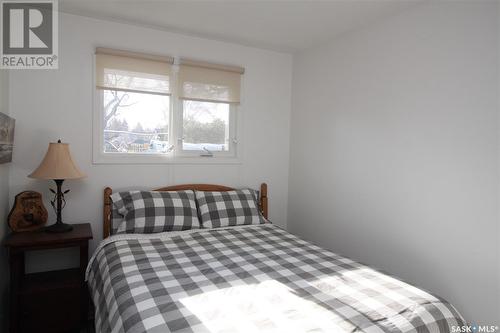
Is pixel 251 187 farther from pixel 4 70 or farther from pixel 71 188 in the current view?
pixel 4 70

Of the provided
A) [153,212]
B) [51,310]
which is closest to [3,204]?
[51,310]

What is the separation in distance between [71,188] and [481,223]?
2.97 meters

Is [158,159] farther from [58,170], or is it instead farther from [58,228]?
[58,228]

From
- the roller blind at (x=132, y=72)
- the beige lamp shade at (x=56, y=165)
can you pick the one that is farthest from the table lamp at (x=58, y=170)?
the roller blind at (x=132, y=72)

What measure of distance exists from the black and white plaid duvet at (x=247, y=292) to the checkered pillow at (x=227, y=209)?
45cm

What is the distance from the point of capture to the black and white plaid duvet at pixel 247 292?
127 centimetres

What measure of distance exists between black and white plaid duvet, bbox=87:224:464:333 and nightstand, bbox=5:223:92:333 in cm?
20

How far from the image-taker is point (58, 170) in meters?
2.25

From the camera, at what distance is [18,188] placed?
2.40 m

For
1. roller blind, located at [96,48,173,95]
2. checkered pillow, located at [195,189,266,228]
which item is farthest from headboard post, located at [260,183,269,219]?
roller blind, located at [96,48,173,95]

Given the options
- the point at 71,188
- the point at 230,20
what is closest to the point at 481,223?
the point at 230,20

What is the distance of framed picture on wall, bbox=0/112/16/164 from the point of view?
2.02 meters

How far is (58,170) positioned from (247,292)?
5.51ft

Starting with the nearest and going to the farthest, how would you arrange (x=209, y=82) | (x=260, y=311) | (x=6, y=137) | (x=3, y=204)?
(x=260, y=311)
(x=6, y=137)
(x=3, y=204)
(x=209, y=82)
